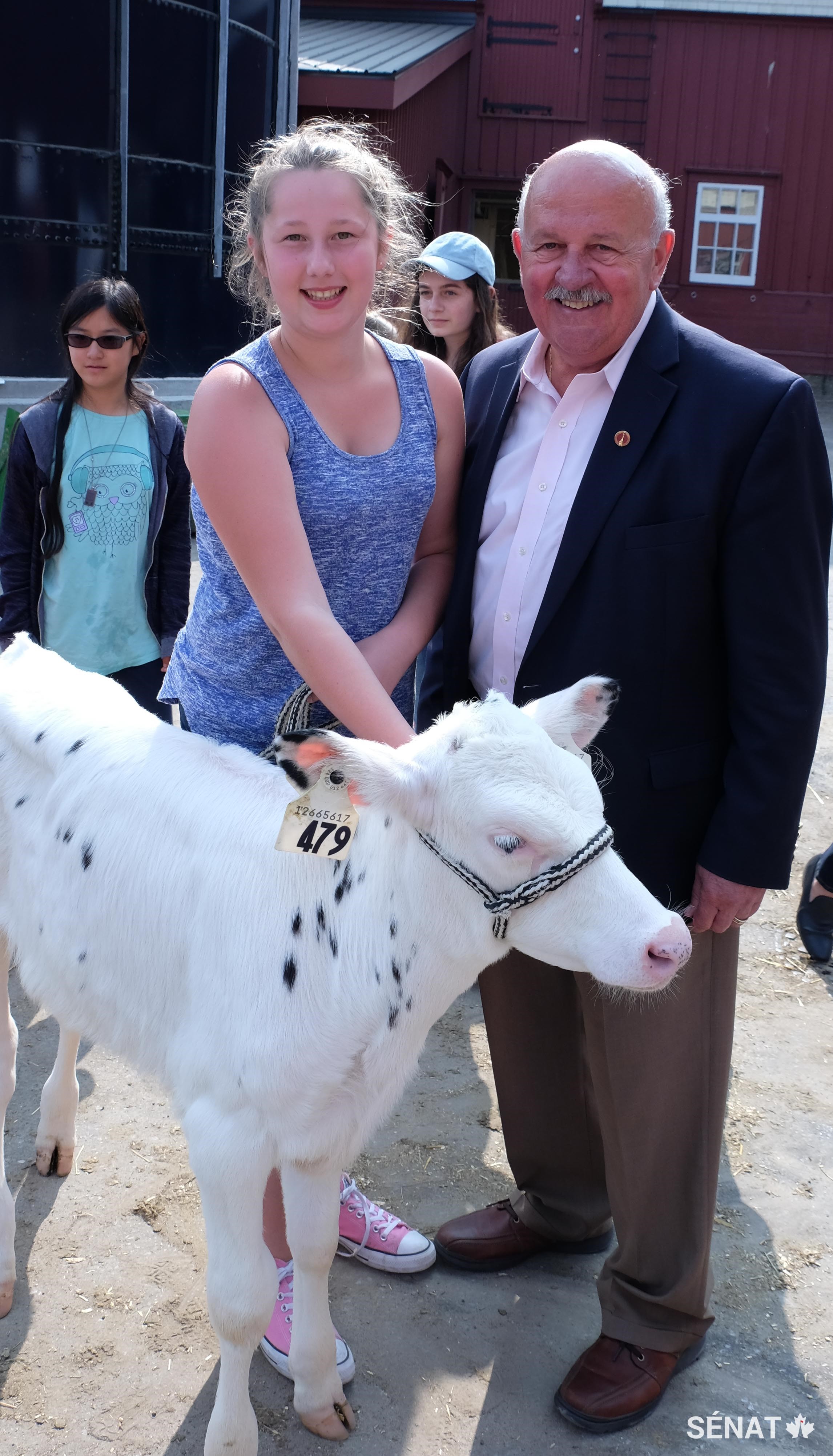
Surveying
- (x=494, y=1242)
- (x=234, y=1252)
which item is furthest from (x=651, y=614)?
(x=494, y=1242)

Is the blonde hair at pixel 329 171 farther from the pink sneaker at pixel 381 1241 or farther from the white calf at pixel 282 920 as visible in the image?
the pink sneaker at pixel 381 1241

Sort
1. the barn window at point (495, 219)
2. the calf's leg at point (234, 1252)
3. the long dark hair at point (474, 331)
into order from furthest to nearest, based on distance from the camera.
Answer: the barn window at point (495, 219)
the long dark hair at point (474, 331)
the calf's leg at point (234, 1252)

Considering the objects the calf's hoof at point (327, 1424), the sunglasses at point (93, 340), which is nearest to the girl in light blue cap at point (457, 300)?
the sunglasses at point (93, 340)

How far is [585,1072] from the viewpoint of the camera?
2.81 meters

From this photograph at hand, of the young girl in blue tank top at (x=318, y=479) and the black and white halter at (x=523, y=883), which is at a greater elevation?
the young girl in blue tank top at (x=318, y=479)

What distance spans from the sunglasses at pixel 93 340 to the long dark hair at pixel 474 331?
1289mm

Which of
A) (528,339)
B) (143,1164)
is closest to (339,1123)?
(143,1164)

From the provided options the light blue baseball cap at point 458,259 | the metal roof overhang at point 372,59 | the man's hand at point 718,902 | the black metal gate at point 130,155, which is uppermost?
the metal roof overhang at point 372,59

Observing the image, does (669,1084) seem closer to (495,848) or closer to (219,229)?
(495,848)

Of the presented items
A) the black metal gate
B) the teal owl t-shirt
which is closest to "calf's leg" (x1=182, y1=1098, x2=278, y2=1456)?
the teal owl t-shirt

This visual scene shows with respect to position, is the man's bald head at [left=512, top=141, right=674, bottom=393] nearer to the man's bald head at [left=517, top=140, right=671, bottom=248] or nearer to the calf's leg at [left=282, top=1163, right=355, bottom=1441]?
the man's bald head at [left=517, top=140, right=671, bottom=248]

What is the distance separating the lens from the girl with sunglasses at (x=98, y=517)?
3.82 meters

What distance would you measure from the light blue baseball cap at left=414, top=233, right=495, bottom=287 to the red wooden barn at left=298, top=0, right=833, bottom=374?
14.9m

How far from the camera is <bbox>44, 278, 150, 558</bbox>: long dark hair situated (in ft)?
12.5
